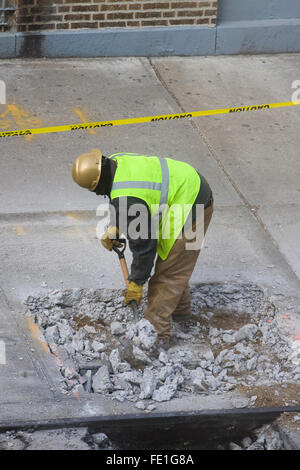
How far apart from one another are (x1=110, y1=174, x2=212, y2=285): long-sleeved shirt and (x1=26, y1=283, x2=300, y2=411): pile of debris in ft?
1.42

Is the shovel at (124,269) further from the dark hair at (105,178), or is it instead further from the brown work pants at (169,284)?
the dark hair at (105,178)

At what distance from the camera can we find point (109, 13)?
1047 centimetres

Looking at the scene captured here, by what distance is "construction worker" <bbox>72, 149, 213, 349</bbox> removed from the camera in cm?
585

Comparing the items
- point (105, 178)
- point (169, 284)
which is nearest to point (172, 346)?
point (169, 284)

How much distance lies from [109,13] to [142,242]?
17.2 feet

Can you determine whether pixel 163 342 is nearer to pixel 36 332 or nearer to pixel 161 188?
pixel 36 332

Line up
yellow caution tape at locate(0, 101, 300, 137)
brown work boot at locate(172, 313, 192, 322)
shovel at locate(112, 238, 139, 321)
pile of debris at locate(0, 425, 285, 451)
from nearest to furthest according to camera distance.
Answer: pile of debris at locate(0, 425, 285, 451) < shovel at locate(112, 238, 139, 321) < brown work boot at locate(172, 313, 192, 322) < yellow caution tape at locate(0, 101, 300, 137)

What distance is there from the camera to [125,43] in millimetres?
10711

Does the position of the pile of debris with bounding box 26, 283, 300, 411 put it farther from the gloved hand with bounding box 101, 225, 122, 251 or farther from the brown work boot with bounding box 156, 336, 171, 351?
the gloved hand with bounding box 101, 225, 122, 251

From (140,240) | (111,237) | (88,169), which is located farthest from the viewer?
(111,237)

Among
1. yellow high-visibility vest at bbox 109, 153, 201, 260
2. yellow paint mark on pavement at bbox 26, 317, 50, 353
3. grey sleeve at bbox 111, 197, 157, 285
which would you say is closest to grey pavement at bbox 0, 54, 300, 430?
yellow paint mark on pavement at bbox 26, 317, 50, 353

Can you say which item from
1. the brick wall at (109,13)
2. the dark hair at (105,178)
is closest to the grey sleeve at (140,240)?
the dark hair at (105,178)

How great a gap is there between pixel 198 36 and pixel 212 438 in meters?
6.40

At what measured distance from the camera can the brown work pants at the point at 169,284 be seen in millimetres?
6305
